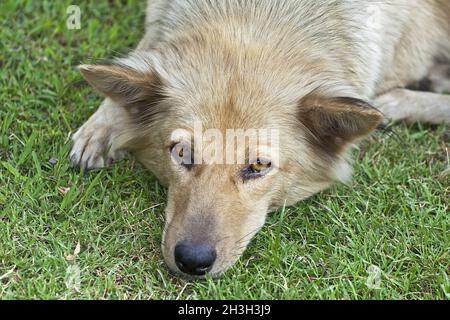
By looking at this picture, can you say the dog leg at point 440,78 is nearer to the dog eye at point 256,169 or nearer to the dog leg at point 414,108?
the dog leg at point 414,108

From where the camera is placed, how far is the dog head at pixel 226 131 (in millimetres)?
3695

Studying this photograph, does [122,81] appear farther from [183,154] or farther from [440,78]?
[440,78]

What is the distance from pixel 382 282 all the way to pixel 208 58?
4.85 ft

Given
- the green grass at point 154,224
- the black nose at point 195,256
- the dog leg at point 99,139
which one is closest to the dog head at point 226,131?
the black nose at point 195,256

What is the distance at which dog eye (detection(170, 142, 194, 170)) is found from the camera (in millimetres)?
3838

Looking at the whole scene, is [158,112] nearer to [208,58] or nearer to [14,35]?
[208,58]

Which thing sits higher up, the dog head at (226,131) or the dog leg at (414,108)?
the dog head at (226,131)

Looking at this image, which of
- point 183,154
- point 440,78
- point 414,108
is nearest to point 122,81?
point 183,154

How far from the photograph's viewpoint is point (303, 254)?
4.01 metres

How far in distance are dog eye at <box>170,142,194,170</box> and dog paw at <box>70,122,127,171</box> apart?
2.25 feet

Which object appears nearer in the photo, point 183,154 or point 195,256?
point 195,256

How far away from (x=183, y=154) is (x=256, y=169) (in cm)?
39

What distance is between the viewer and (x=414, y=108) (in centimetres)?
501

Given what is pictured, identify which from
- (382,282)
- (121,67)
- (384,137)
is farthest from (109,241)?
(384,137)
